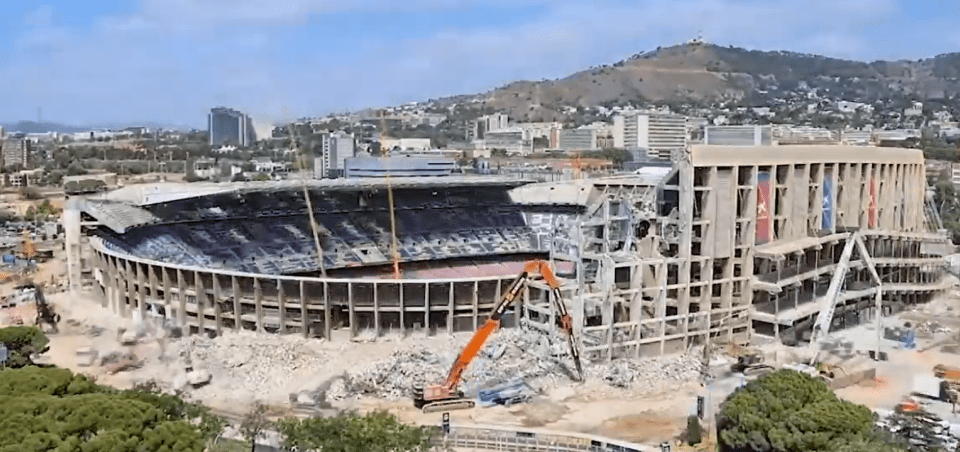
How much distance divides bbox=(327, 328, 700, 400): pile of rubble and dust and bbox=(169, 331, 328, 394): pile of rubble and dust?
3.31m

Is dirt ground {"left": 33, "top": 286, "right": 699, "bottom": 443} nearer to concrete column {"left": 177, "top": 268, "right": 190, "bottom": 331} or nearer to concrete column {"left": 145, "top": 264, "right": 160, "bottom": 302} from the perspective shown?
concrete column {"left": 177, "top": 268, "right": 190, "bottom": 331}

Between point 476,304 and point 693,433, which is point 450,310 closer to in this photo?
point 476,304

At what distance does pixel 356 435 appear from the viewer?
1200 inches

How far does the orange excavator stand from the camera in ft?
143

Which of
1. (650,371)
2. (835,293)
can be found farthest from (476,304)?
(835,293)

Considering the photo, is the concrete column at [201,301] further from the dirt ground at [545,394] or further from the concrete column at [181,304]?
the dirt ground at [545,394]

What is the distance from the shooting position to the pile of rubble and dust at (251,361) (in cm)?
4756

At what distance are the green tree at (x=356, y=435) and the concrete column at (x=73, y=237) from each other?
4382cm

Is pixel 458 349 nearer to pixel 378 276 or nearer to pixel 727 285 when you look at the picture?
pixel 727 285

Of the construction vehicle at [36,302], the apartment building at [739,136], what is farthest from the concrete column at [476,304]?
the apartment building at [739,136]

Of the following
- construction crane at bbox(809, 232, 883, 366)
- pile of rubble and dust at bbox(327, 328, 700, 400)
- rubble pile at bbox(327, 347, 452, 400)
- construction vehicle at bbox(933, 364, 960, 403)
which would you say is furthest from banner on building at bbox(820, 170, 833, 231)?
rubble pile at bbox(327, 347, 452, 400)

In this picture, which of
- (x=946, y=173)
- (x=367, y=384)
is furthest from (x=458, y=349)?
(x=946, y=173)

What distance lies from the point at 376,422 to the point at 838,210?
4456 cm

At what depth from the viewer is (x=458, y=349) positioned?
5125cm
